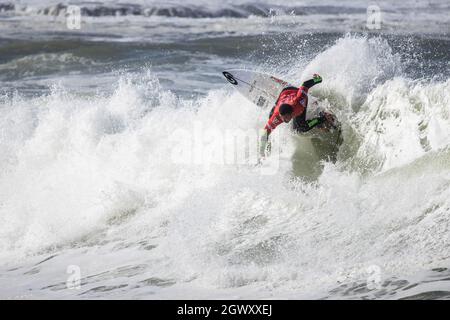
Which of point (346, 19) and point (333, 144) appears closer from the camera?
point (333, 144)

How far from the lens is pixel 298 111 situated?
32.0ft

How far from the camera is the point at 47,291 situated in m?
8.41

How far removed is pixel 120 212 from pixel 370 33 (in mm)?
16732

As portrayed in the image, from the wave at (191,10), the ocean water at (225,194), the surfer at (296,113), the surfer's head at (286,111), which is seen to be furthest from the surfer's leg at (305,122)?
the wave at (191,10)

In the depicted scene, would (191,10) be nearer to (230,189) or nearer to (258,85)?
(258,85)

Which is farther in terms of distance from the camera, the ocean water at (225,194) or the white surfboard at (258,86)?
the white surfboard at (258,86)

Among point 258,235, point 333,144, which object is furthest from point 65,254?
point 333,144

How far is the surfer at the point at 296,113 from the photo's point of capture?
31.7 ft

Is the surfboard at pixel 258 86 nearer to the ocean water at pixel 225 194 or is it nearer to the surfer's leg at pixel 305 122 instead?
the ocean water at pixel 225 194

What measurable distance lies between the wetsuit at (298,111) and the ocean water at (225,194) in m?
0.55

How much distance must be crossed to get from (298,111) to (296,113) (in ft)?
0.12

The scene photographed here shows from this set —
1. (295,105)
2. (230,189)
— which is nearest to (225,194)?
(230,189)
